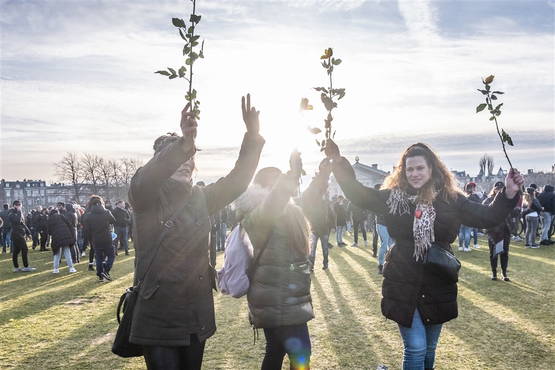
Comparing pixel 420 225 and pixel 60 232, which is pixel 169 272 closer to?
pixel 420 225

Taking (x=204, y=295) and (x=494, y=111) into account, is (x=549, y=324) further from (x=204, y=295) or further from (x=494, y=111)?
(x=204, y=295)

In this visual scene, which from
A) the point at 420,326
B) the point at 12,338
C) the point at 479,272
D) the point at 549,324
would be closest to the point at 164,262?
the point at 420,326

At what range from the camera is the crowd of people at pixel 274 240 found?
97.8 inches

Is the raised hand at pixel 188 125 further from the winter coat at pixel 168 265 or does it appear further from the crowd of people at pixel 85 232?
the crowd of people at pixel 85 232

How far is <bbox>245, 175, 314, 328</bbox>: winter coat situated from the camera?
3.42 m

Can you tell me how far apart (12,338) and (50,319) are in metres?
1.05

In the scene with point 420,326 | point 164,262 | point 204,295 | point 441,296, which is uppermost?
point 164,262

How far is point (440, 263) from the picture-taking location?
3.37m

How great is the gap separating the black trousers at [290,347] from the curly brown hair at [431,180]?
147 centimetres

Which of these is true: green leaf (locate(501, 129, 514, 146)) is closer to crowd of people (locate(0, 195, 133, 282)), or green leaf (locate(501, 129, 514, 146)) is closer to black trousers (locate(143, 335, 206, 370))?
black trousers (locate(143, 335, 206, 370))

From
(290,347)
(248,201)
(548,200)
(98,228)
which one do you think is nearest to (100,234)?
(98,228)

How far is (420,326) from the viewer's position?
3365 mm

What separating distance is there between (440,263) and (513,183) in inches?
33.4

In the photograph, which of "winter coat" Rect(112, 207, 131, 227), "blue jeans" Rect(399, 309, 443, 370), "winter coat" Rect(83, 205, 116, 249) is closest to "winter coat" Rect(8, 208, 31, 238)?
"winter coat" Rect(112, 207, 131, 227)
